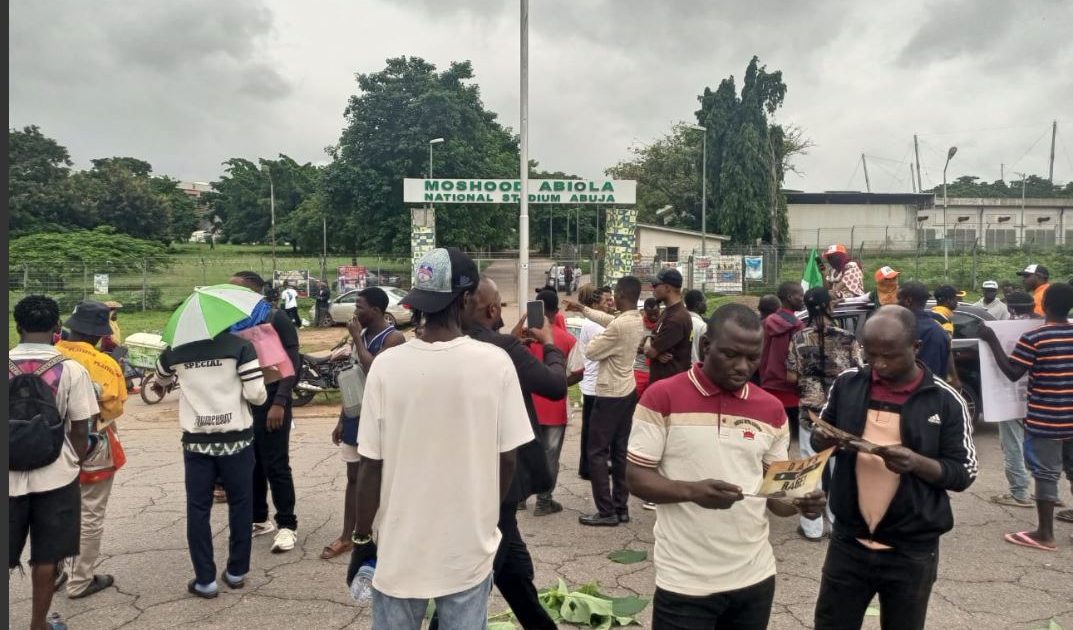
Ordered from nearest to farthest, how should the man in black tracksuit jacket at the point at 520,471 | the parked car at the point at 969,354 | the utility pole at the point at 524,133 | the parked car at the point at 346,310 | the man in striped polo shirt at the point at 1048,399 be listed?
the man in black tracksuit jacket at the point at 520,471 < the man in striped polo shirt at the point at 1048,399 < the parked car at the point at 969,354 < the utility pole at the point at 524,133 < the parked car at the point at 346,310

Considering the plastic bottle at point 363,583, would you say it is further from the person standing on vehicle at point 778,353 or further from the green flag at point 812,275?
the green flag at point 812,275

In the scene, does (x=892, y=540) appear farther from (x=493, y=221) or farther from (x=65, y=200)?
(x=65, y=200)

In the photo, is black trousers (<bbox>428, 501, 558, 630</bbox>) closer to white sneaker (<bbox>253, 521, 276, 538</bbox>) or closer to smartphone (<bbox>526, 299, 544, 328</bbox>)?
smartphone (<bbox>526, 299, 544, 328</bbox>)

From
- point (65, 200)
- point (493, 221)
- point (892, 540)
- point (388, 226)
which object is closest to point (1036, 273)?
point (892, 540)

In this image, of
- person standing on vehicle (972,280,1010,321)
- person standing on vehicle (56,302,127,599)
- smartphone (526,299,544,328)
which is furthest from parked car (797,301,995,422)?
person standing on vehicle (56,302,127,599)

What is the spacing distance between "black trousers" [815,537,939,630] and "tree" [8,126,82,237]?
54.1m

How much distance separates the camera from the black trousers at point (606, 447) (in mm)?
6059

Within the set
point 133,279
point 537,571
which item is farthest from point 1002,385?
point 133,279

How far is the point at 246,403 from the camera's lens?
15.8 ft

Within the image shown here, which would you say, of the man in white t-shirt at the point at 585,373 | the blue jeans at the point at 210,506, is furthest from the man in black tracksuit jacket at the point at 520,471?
the man in white t-shirt at the point at 585,373

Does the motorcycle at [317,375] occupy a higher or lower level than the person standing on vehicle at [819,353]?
lower

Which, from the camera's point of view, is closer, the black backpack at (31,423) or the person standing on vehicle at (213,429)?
the black backpack at (31,423)

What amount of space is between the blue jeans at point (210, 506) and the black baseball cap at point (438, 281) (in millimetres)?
2470

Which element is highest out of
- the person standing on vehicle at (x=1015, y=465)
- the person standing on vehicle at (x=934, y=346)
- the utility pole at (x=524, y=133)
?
the utility pole at (x=524, y=133)
